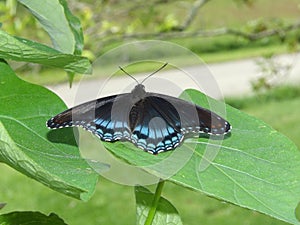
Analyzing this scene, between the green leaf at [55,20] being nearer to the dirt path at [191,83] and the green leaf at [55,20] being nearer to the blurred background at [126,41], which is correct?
the dirt path at [191,83]

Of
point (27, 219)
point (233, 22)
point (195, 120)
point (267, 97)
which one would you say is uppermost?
point (233, 22)

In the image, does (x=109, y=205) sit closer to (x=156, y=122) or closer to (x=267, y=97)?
(x=156, y=122)

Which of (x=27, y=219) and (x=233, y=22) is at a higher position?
(x=233, y=22)

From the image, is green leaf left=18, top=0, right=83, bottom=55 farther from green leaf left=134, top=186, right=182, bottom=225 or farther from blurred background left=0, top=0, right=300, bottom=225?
blurred background left=0, top=0, right=300, bottom=225

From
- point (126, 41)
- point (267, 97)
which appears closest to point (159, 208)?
point (126, 41)

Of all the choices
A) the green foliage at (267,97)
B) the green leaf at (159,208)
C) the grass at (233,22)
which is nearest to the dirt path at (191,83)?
the green leaf at (159,208)

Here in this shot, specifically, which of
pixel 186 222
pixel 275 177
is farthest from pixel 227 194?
pixel 186 222

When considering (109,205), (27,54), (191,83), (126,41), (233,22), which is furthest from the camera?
(233,22)
